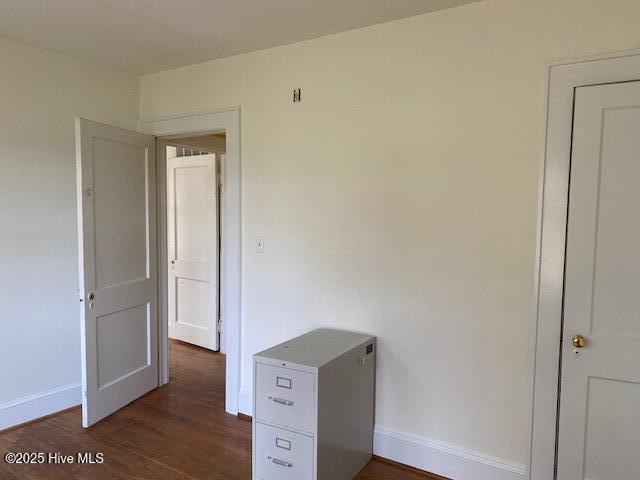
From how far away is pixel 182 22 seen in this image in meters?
2.49

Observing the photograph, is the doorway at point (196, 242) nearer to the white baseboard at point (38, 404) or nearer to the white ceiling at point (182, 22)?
the white ceiling at point (182, 22)

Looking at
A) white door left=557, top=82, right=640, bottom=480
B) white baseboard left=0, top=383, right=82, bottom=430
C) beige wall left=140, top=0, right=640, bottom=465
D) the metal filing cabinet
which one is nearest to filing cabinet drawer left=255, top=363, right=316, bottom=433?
the metal filing cabinet

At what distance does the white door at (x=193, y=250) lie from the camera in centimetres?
444

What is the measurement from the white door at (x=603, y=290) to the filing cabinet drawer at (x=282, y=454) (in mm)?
1240

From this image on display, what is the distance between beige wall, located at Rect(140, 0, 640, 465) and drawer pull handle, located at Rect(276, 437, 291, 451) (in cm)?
70

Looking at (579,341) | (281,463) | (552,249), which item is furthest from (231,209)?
(579,341)

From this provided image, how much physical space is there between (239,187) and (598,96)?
7.00 feet

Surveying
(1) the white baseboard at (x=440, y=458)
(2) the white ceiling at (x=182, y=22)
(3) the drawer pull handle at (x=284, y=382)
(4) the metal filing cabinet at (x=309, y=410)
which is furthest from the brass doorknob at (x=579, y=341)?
(2) the white ceiling at (x=182, y=22)

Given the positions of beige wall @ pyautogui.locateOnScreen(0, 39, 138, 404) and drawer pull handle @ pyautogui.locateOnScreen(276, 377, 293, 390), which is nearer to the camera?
drawer pull handle @ pyautogui.locateOnScreen(276, 377, 293, 390)

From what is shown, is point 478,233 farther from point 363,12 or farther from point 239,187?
point 239,187

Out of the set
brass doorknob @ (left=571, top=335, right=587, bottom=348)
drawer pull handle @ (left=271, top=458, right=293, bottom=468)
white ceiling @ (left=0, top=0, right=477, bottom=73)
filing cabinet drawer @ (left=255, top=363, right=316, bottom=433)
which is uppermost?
white ceiling @ (left=0, top=0, right=477, bottom=73)

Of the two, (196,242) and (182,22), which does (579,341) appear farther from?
(196,242)

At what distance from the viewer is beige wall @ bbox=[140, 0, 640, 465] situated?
2.15 m

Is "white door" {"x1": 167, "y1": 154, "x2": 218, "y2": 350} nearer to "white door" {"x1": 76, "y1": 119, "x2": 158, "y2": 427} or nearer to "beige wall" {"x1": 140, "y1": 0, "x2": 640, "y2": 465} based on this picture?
"white door" {"x1": 76, "y1": 119, "x2": 158, "y2": 427}
